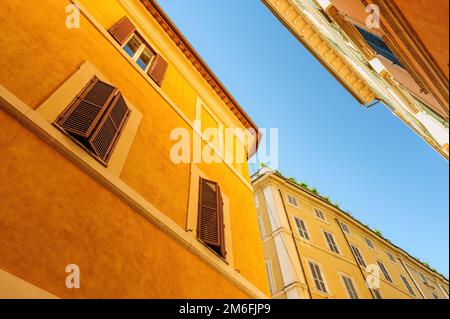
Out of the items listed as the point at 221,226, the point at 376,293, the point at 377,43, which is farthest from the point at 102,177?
the point at 376,293

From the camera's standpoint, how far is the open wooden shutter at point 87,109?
3.84 metres

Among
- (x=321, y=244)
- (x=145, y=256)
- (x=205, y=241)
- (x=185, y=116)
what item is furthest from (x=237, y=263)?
(x=321, y=244)

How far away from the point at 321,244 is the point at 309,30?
1219 centimetres

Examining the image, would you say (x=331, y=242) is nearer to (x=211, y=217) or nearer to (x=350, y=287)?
(x=350, y=287)

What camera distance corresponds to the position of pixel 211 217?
564cm

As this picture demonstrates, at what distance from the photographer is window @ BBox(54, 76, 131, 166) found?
12.7 ft

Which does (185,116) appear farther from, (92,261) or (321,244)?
(321,244)

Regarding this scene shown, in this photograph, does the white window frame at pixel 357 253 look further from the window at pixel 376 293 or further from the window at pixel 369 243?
the window at pixel 369 243

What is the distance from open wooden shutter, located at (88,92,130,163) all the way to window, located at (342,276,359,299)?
1657cm

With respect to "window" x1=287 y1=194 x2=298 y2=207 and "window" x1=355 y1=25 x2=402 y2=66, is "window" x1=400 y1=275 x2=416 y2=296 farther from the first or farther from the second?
"window" x1=355 y1=25 x2=402 y2=66

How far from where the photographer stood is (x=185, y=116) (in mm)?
7078

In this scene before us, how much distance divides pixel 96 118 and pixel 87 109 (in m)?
0.18

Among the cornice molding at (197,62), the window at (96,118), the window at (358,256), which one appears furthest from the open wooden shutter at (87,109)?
the window at (358,256)

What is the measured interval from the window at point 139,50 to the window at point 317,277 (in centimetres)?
1324
